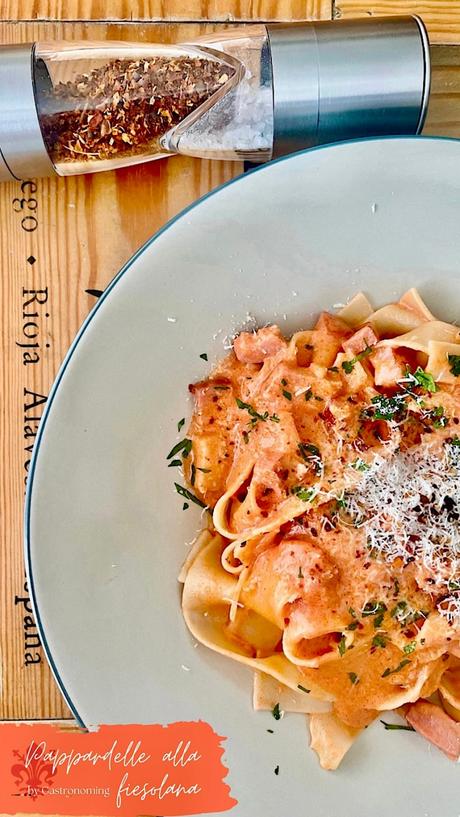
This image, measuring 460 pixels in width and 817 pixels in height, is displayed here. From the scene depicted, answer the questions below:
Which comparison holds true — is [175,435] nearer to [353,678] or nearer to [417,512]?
[417,512]

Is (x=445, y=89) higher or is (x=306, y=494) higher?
(x=445, y=89)

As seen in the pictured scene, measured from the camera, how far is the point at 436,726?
8.78 feet

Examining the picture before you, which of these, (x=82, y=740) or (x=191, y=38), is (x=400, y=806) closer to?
(x=82, y=740)

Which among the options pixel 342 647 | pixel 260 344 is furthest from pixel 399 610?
pixel 260 344

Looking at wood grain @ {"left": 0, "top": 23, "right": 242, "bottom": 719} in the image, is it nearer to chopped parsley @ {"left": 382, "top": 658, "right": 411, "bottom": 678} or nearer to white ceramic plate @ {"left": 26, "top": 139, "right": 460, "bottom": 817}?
white ceramic plate @ {"left": 26, "top": 139, "right": 460, "bottom": 817}

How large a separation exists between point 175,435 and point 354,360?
0.68m

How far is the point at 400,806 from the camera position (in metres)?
2.66

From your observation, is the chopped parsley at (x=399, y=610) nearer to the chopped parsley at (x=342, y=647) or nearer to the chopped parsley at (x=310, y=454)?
the chopped parsley at (x=342, y=647)

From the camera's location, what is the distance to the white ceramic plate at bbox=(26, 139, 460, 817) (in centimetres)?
255

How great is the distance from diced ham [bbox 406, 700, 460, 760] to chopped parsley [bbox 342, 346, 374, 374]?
4.05 ft

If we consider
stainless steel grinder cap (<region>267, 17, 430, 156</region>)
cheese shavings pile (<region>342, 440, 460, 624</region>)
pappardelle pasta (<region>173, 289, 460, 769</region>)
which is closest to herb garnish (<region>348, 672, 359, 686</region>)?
pappardelle pasta (<region>173, 289, 460, 769</region>)

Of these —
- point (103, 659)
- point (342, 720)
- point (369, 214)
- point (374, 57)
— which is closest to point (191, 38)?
point (374, 57)

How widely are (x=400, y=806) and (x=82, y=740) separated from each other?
1149mm

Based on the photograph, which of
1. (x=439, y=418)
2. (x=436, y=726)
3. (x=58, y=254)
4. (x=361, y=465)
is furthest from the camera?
(x=58, y=254)
